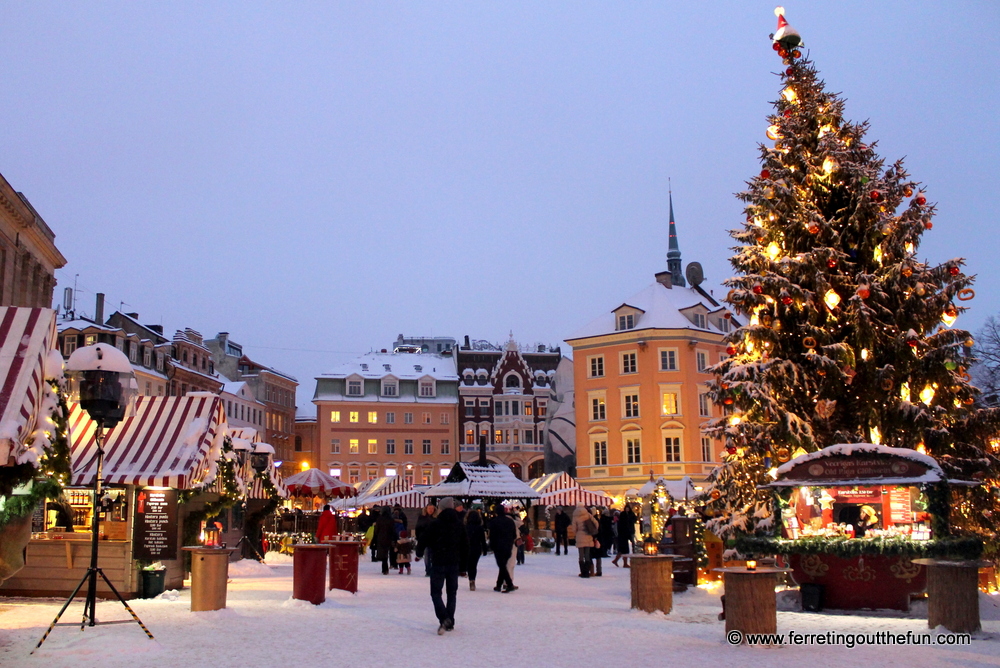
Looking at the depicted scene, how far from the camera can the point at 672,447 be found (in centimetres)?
4866

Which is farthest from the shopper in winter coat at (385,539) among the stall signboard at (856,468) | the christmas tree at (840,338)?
the stall signboard at (856,468)

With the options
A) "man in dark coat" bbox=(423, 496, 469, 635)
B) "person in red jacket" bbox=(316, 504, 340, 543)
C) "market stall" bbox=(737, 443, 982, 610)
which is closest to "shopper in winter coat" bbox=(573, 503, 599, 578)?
"person in red jacket" bbox=(316, 504, 340, 543)

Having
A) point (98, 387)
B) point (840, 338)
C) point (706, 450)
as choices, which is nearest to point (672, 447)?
point (706, 450)

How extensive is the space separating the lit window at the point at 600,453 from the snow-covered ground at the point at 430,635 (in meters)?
33.4

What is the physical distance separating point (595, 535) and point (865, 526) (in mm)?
8997

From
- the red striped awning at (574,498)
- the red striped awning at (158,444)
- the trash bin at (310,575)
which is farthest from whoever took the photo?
the red striped awning at (574,498)

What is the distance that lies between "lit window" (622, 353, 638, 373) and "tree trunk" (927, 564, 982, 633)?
38702 millimetres

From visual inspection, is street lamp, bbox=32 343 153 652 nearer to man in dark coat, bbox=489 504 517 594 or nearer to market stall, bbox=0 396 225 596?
market stall, bbox=0 396 225 596

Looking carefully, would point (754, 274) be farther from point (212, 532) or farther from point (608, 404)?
point (608, 404)

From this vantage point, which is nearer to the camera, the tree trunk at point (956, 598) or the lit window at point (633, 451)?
the tree trunk at point (956, 598)

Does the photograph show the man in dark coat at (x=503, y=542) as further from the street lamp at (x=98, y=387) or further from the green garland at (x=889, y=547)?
the street lamp at (x=98, y=387)

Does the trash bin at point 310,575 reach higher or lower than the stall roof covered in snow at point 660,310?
lower

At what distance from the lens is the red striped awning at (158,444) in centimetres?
1593

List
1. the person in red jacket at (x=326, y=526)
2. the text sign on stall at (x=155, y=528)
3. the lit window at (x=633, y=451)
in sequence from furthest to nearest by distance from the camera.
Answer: the lit window at (x=633, y=451), the person in red jacket at (x=326, y=526), the text sign on stall at (x=155, y=528)
